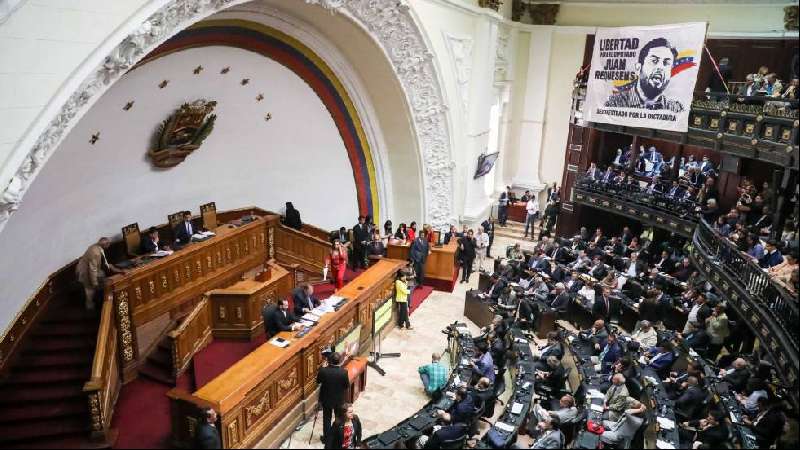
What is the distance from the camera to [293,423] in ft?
25.1

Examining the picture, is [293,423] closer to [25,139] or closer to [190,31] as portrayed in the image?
[25,139]

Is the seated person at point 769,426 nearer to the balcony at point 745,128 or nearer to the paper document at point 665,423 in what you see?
the paper document at point 665,423

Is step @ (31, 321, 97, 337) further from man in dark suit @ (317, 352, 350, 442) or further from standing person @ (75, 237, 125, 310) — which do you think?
man in dark suit @ (317, 352, 350, 442)

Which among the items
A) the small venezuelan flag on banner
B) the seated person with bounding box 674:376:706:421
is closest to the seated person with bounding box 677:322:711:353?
the seated person with bounding box 674:376:706:421

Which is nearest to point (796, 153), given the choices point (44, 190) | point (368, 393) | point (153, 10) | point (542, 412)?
point (542, 412)

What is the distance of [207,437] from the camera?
5.61m

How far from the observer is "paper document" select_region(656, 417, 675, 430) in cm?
764

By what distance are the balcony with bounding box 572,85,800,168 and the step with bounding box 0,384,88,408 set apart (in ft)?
35.4

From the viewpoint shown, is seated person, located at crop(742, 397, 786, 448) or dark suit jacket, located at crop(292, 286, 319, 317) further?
dark suit jacket, located at crop(292, 286, 319, 317)

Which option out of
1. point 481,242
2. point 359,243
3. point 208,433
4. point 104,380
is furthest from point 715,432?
point 481,242

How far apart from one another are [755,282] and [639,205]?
6.48 meters

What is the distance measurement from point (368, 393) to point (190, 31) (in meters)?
6.49

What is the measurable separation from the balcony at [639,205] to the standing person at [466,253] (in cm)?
447

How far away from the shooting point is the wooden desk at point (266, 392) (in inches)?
252
